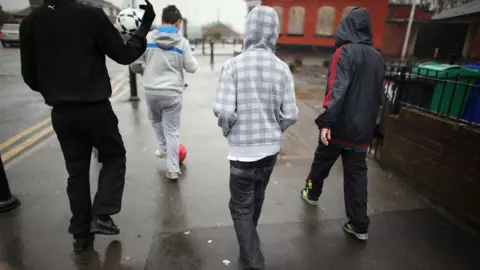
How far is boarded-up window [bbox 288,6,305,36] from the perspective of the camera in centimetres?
2345

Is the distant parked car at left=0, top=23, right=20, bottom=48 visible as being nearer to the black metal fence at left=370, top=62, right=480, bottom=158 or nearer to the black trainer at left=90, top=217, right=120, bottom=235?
the black trainer at left=90, top=217, right=120, bottom=235

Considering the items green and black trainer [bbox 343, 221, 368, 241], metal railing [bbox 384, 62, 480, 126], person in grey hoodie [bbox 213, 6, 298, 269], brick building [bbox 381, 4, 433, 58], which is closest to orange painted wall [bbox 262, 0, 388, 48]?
brick building [bbox 381, 4, 433, 58]

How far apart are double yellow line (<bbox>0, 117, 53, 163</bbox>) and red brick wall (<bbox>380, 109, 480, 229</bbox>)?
520 centimetres

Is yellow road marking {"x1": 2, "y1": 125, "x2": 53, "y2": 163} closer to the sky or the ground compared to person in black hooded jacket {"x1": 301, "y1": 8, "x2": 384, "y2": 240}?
closer to the ground

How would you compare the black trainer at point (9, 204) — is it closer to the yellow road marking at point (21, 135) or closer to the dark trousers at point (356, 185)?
the yellow road marking at point (21, 135)

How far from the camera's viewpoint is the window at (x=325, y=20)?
23.1 metres

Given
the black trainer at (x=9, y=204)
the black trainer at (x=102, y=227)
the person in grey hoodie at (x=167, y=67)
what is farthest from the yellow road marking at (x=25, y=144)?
the black trainer at (x=102, y=227)

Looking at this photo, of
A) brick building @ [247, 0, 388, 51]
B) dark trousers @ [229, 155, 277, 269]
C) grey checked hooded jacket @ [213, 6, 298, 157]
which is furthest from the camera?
brick building @ [247, 0, 388, 51]

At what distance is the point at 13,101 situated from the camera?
781 centimetres

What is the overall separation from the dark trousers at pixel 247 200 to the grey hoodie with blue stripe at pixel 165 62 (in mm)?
1685

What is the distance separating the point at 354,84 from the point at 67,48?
2158mm

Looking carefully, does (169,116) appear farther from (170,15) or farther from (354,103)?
(354,103)

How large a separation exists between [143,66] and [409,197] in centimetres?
339

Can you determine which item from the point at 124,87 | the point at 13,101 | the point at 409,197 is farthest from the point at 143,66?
the point at 124,87
